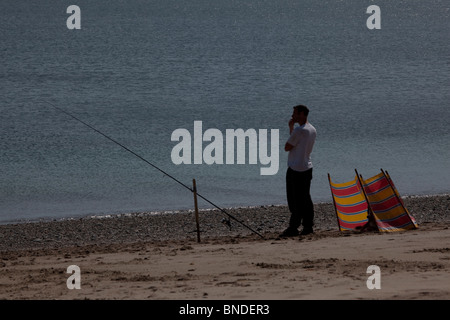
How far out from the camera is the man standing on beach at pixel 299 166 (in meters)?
10.5

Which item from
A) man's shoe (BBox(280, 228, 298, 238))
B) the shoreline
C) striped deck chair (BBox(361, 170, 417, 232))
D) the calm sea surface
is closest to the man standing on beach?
man's shoe (BBox(280, 228, 298, 238))

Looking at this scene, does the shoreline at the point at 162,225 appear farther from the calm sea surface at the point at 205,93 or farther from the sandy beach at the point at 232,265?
the calm sea surface at the point at 205,93

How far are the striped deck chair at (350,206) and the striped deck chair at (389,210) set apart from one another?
172mm

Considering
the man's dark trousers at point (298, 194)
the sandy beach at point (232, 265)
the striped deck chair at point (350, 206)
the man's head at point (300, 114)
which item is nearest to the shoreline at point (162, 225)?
the sandy beach at point (232, 265)

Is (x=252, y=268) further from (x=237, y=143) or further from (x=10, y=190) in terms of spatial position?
(x=237, y=143)

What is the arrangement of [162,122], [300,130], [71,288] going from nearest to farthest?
[71,288] < [300,130] < [162,122]

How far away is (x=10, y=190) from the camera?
60.6 feet

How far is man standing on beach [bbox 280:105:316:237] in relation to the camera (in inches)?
414

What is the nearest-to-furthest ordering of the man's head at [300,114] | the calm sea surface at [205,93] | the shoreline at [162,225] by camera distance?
the man's head at [300,114] → the shoreline at [162,225] → the calm sea surface at [205,93]

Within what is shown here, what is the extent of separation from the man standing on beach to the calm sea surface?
5548 millimetres

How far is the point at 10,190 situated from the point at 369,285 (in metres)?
12.1

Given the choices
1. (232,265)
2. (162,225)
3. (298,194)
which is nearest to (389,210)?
(298,194)

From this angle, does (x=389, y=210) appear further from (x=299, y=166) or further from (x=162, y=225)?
(x=162, y=225)
